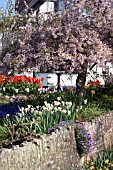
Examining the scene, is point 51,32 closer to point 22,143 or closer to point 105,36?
point 105,36

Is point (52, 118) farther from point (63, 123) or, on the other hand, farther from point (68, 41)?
point (68, 41)

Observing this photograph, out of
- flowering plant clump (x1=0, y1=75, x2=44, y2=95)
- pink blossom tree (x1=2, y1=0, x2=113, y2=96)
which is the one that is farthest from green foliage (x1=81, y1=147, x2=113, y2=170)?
flowering plant clump (x1=0, y1=75, x2=44, y2=95)

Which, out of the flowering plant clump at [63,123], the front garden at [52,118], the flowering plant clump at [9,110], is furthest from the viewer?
the flowering plant clump at [9,110]

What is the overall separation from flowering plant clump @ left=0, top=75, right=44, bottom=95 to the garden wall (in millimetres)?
9243

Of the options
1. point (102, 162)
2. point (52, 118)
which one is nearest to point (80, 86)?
point (52, 118)

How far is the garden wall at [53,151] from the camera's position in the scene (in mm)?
5691

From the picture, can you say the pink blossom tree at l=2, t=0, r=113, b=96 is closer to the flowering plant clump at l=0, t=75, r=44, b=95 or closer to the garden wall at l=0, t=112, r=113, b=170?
the garden wall at l=0, t=112, r=113, b=170

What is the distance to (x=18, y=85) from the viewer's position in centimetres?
1838

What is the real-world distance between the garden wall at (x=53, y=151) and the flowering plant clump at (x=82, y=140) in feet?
0.31

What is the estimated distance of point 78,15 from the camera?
9.47 m

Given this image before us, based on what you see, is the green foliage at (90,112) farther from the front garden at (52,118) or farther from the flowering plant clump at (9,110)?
the flowering plant clump at (9,110)

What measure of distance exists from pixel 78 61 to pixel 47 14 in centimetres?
144

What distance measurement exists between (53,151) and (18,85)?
11.7m

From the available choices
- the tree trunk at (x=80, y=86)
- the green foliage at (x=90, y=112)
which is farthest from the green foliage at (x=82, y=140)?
the tree trunk at (x=80, y=86)
